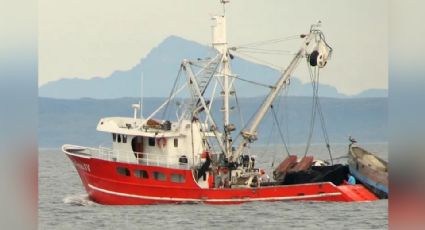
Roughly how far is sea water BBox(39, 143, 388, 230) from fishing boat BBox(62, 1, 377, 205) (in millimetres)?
103

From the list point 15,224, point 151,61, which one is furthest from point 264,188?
point 15,224

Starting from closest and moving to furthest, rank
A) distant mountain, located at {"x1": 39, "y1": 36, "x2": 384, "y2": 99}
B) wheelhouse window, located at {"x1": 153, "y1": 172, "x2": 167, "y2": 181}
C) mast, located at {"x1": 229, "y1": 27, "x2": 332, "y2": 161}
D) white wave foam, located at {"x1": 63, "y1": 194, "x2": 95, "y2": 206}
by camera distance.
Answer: distant mountain, located at {"x1": 39, "y1": 36, "x2": 384, "y2": 99}, white wave foam, located at {"x1": 63, "y1": 194, "x2": 95, "y2": 206}, mast, located at {"x1": 229, "y1": 27, "x2": 332, "y2": 161}, wheelhouse window, located at {"x1": 153, "y1": 172, "x2": 167, "y2": 181}

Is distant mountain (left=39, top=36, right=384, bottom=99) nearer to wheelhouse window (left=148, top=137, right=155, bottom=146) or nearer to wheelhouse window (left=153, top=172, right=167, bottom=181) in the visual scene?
wheelhouse window (left=148, top=137, right=155, bottom=146)

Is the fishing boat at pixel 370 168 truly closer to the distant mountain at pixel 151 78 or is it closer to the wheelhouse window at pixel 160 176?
the distant mountain at pixel 151 78

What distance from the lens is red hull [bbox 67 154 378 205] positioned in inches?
333

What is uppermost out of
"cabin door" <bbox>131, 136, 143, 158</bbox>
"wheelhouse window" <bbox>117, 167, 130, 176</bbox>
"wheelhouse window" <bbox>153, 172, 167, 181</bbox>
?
"cabin door" <bbox>131, 136, 143, 158</bbox>

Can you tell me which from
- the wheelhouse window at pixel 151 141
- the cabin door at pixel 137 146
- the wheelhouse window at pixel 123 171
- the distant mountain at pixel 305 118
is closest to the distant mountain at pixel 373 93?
the distant mountain at pixel 305 118

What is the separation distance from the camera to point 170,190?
8.63 meters

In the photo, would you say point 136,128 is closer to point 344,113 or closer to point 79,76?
point 79,76

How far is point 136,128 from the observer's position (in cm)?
850

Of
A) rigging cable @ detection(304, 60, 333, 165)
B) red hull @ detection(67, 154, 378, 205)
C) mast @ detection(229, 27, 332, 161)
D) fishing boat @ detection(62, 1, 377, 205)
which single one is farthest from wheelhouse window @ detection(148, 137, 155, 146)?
rigging cable @ detection(304, 60, 333, 165)

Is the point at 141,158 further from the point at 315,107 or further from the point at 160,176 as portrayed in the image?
the point at 315,107

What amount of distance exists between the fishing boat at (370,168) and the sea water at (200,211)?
57mm

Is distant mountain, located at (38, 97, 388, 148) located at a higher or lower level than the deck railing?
higher
